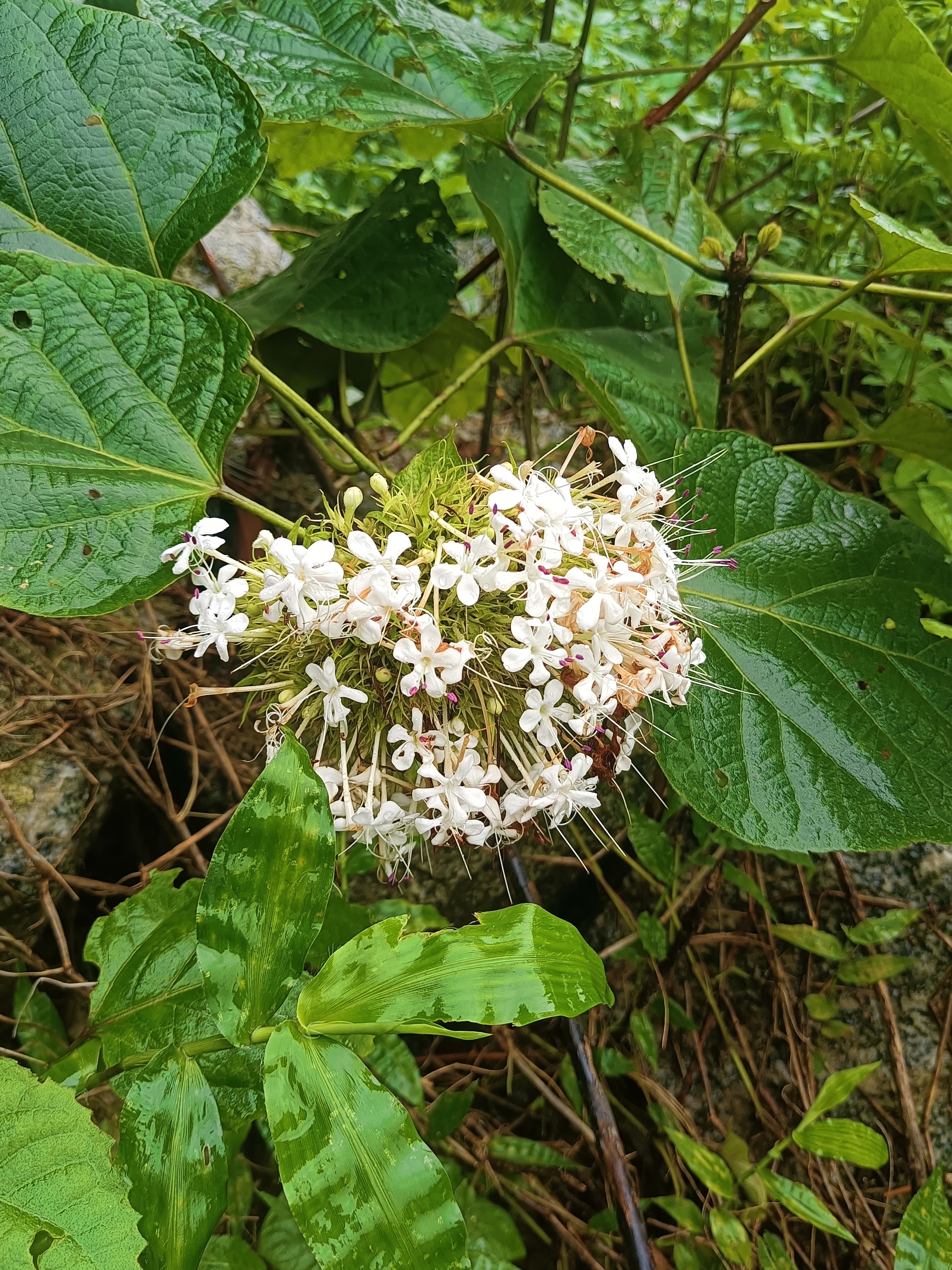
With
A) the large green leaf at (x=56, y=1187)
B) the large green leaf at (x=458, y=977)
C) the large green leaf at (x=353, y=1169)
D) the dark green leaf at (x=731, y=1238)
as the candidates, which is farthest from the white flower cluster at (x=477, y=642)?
the dark green leaf at (x=731, y=1238)

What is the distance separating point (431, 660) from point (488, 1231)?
3.06ft

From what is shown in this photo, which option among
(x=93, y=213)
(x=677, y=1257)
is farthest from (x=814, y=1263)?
(x=93, y=213)

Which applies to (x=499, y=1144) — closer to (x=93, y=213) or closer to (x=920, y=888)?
(x=920, y=888)

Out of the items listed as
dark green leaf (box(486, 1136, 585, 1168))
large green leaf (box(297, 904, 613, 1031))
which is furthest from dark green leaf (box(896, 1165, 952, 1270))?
large green leaf (box(297, 904, 613, 1031))

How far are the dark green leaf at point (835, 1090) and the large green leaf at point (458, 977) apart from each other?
2.49 ft

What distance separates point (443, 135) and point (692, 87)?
0.41m

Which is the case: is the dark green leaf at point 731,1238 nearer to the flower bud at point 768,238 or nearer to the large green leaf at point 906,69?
the flower bud at point 768,238

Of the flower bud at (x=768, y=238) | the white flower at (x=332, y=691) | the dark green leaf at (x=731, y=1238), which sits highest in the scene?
the flower bud at (x=768, y=238)

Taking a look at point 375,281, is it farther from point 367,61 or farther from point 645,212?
point 645,212

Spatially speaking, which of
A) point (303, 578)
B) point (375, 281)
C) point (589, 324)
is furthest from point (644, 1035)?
point (375, 281)

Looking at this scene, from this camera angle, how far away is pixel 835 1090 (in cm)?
117

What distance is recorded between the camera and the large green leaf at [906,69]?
3.26ft

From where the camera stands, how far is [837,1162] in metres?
1.31

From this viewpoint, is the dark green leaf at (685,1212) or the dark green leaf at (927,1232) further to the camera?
the dark green leaf at (685,1212)
